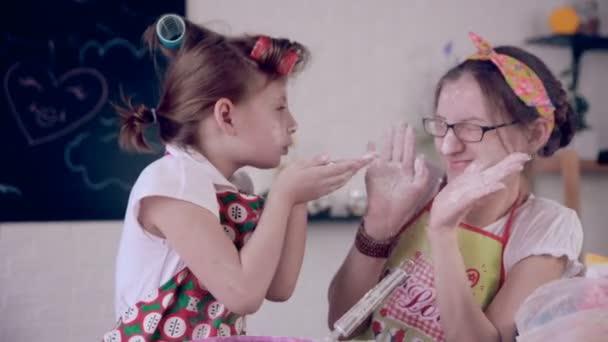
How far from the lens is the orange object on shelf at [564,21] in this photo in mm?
2930

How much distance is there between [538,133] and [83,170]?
5.62ft

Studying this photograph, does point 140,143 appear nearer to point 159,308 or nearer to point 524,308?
point 159,308

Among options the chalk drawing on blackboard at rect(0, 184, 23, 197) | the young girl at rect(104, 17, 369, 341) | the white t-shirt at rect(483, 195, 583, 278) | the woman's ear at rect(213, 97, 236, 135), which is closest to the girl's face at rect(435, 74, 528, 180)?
the white t-shirt at rect(483, 195, 583, 278)

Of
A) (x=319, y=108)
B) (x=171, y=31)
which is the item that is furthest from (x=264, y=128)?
(x=319, y=108)

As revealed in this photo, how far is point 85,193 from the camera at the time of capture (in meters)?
2.42

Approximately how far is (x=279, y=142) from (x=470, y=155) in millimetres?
348

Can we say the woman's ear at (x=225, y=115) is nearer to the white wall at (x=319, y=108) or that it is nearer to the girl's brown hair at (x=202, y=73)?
the girl's brown hair at (x=202, y=73)

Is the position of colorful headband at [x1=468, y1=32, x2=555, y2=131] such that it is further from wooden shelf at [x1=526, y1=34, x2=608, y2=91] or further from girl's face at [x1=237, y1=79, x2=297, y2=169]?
wooden shelf at [x1=526, y1=34, x2=608, y2=91]

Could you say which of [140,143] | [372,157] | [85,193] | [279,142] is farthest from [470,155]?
[85,193]

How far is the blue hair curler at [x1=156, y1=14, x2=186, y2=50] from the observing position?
1054 mm

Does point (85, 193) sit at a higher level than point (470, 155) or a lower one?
lower

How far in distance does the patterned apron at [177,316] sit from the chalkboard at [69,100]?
1545 mm

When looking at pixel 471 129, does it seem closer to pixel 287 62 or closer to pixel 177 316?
pixel 287 62

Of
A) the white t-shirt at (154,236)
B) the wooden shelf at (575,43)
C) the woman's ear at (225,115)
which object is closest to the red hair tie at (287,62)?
the woman's ear at (225,115)
